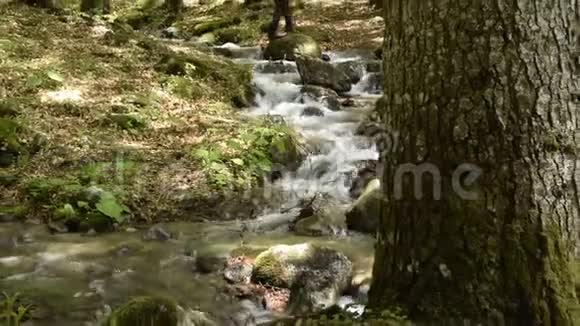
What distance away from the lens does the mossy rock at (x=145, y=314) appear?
3.80 metres

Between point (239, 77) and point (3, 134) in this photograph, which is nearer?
point (3, 134)

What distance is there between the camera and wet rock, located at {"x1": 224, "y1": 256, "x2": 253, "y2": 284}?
19.0 feet

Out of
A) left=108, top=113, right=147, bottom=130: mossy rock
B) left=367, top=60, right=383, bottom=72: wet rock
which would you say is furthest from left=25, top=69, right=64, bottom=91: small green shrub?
left=367, top=60, right=383, bottom=72: wet rock

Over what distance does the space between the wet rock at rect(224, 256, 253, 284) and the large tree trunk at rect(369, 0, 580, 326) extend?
2.94 meters

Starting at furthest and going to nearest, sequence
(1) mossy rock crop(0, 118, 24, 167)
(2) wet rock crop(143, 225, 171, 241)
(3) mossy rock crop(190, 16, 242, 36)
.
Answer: (3) mossy rock crop(190, 16, 242, 36) < (1) mossy rock crop(0, 118, 24, 167) < (2) wet rock crop(143, 225, 171, 241)

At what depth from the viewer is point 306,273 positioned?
214 inches

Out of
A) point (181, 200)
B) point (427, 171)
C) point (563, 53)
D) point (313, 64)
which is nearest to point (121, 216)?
point (181, 200)

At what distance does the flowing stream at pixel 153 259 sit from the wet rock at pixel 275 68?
14.8 ft

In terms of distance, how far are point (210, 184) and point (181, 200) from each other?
0.45 metres

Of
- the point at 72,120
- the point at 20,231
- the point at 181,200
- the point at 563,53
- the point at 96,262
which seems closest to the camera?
the point at 563,53

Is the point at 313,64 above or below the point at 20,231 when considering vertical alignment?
above

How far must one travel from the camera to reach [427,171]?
2932 millimetres

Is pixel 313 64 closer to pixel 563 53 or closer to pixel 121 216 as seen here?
pixel 121 216

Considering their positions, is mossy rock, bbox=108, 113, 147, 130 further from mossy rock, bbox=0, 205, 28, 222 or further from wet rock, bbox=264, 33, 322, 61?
wet rock, bbox=264, 33, 322, 61
